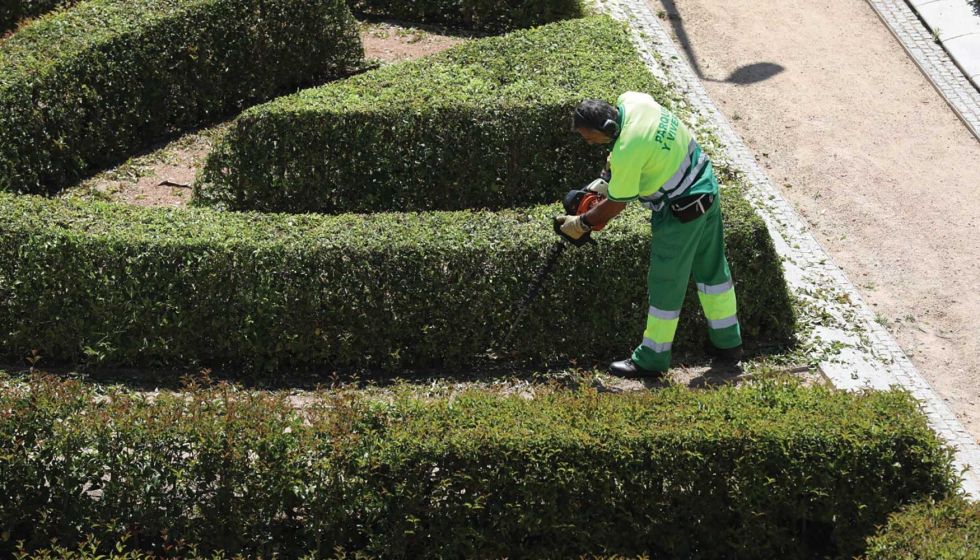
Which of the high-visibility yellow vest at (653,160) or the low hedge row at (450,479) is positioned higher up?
the high-visibility yellow vest at (653,160)

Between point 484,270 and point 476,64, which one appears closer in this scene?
point 484,270

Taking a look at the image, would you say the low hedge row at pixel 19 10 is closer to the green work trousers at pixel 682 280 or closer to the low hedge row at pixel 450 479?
the low hedge row at pixel 450 479

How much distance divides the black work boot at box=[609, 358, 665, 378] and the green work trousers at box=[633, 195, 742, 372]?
0.15 ft

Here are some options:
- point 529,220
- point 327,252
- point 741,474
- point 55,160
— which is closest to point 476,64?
point 529,220

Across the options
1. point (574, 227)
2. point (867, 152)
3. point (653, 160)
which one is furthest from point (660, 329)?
point (867, 152)

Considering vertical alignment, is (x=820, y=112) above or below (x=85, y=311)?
below

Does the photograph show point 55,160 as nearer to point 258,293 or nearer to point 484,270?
point 258,293

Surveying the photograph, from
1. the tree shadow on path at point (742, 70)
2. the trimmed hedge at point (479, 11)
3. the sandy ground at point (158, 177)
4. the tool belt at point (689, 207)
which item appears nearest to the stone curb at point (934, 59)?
the tree shadow on path at point (742, 70)

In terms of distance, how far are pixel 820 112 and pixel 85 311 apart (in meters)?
6.90

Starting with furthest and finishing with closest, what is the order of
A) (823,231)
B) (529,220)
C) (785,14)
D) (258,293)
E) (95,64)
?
1. (785,14)
2. (95,64)
3. (823,231)
4. (529,220)
5. (258,293)

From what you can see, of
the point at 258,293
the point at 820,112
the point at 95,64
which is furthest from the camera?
the point at 820,112

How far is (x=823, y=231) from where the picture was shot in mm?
7895

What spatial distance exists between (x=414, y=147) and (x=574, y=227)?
7.72ft

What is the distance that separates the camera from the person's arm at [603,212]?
5.76 meters
